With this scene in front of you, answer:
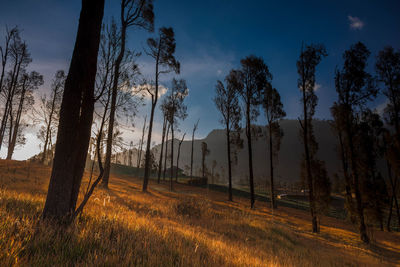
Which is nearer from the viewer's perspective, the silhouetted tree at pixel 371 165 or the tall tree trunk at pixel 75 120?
the tall tree trunk at pixel 75 120

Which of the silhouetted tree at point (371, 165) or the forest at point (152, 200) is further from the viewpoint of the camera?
the silhouetted tree at point (371, 165)

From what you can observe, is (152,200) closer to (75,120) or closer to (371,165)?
(75,120)

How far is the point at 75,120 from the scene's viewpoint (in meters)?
3.33

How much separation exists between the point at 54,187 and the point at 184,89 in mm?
24294

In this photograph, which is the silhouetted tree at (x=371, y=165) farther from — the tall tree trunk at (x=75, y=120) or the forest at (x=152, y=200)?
the tall tree trunk at (x=75, y=120)

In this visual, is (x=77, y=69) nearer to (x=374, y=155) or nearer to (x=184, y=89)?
(x=184, y=89)

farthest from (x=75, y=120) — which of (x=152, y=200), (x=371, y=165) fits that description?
(x=371, y=165)

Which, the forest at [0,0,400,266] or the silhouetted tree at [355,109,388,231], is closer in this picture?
the forest at [0,0,400,266]

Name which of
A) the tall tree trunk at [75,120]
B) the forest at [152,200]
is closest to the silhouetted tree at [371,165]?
the forest at [152,200]

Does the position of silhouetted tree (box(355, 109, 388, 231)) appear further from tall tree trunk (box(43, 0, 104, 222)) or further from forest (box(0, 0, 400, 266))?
tall tree trunk (box(43, 0, 104, 222))

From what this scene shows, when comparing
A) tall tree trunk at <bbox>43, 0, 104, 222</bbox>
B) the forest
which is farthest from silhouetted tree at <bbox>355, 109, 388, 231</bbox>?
tall tree trunk at <bbox>43, 0, 104, 222</bbox>

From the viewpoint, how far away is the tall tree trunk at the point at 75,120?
10.4ft

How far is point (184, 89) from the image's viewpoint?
2622 centimetres

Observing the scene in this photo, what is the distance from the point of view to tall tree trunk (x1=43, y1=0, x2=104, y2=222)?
3.16 metres
